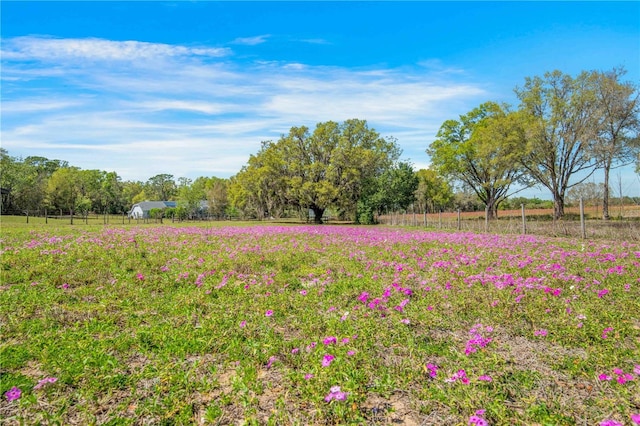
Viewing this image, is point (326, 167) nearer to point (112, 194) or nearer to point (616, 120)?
point (616, 120)

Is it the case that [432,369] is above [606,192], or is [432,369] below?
below

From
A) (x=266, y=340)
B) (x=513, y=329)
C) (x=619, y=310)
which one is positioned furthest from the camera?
(x=619, y=310)

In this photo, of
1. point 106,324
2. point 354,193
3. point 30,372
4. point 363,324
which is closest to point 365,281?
point 363,324

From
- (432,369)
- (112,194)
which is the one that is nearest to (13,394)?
(432,369)

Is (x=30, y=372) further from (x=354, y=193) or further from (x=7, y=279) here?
(x=354, y=193)

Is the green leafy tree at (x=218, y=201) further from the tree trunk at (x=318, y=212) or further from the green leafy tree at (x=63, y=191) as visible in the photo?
the tree trunk at (x=318, y=212)

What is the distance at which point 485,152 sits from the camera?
34.8m

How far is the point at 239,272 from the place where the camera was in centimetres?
686

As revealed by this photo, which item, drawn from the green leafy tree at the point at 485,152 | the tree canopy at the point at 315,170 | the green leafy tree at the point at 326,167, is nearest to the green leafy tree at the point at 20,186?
the tree canopy at the point at 315,170

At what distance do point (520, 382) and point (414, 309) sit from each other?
1.83m

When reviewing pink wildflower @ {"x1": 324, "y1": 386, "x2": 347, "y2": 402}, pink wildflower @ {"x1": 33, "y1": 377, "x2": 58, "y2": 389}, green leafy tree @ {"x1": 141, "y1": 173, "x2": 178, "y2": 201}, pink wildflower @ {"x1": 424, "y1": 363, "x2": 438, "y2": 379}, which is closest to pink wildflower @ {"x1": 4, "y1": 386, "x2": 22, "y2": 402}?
pink wildflower @ {"x1": 33, "y1": 377, "x2": 58, "y2": 389}

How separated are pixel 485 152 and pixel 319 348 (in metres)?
36.2

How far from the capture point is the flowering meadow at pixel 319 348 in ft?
8.36

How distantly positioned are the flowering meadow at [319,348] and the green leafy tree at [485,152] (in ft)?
99.3
